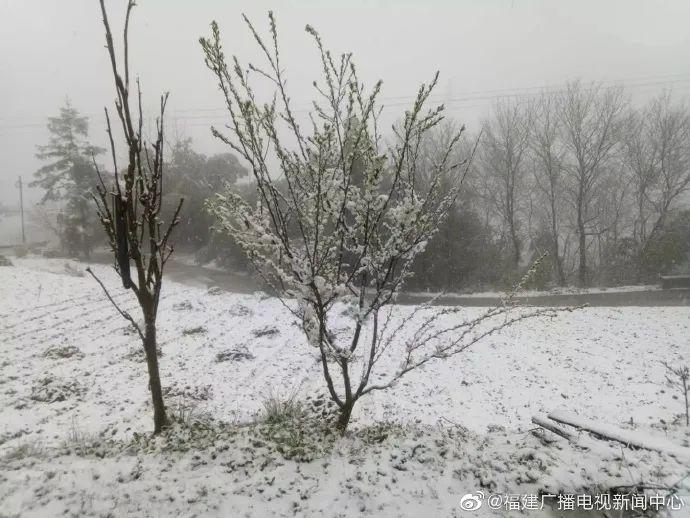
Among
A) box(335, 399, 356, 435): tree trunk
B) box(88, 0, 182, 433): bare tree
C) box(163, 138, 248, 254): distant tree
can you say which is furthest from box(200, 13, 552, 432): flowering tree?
box(163, 138, 248, 254): distant tree

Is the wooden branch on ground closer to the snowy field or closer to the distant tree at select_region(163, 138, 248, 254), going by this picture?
the snowy field

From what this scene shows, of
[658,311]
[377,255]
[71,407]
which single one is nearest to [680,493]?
[377,255]

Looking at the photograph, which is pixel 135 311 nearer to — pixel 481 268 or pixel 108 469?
pixel 108 469

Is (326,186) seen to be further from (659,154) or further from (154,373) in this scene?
(659,154)

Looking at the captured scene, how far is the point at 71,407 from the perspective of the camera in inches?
266

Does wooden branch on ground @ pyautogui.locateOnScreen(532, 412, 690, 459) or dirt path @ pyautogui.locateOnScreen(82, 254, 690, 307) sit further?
dirt path @ pyautogui.locateOnScreen(82, 254, 690, 307)

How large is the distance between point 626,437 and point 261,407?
209 inches

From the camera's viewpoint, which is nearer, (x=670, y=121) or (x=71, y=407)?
(x=71, y=407)

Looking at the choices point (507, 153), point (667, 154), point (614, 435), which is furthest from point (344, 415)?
point (667, 154)

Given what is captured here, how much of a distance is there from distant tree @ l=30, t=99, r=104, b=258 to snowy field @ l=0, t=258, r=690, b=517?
35.8 ft

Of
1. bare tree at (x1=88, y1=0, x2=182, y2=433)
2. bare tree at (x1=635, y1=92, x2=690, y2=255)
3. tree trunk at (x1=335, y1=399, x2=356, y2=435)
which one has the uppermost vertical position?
bare tree at (x1=635, y1=92, x2=690, y2=255)

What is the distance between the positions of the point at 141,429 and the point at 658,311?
1603 centimetres

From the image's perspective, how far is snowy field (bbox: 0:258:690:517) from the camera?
2996 mm

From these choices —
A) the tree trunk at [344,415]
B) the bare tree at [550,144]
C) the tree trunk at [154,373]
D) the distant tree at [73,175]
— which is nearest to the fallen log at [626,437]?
the tree trunk at [344,415]
